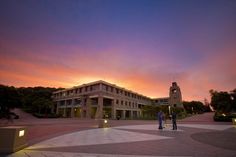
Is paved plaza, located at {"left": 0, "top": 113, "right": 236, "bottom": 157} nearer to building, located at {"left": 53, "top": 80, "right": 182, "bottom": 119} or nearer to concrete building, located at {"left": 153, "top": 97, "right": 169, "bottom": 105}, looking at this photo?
building, located at {"left": 53, "top": 80, "right": 182, "bottom": 119}

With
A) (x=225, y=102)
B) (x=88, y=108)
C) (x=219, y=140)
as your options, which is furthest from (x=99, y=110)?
(x=219, y=140)

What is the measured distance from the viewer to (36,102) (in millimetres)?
66375

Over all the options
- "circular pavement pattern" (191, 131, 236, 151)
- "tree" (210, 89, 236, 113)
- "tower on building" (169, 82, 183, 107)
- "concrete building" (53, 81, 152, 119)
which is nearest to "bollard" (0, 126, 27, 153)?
"circular pavement pattern" (191, 131, 236, 151)

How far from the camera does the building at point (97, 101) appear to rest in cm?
5778

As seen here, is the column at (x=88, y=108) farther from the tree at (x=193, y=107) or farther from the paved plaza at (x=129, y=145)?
the tree at (x=193, y=107)

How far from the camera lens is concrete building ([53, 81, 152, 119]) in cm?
5778

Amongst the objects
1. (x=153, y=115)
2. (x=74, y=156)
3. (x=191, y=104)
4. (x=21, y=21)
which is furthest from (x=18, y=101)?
(x=191, y=104)

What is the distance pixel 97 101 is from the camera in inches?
2370

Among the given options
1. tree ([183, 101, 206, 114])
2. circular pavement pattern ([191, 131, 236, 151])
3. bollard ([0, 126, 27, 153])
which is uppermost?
tree ([183, 101, 206, 114])

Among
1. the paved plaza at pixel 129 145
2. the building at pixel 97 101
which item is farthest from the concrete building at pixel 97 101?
the paved plaza at pixel 129 145

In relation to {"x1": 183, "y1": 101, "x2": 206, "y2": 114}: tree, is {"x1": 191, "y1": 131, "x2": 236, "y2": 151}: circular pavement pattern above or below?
below

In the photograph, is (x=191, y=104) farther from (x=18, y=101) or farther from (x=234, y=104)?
(x=18, y=101)

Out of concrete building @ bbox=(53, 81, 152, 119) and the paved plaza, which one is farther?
concrete building @ bbox=(53, 81, 152, 119)

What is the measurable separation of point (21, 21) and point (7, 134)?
15.0 metres
